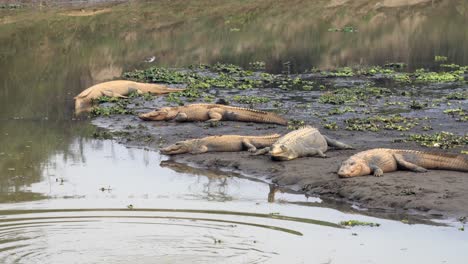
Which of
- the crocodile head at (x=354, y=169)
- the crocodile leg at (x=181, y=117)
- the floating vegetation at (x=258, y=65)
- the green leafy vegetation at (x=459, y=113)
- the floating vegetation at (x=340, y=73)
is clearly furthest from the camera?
the floating vegetation at (x=258, y=65)

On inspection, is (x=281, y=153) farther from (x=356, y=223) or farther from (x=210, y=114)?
(x=210, y=114)

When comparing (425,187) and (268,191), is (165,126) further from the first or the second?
(425,187)

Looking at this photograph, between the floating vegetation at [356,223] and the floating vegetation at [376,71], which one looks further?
the floating vegetation at [376,71]

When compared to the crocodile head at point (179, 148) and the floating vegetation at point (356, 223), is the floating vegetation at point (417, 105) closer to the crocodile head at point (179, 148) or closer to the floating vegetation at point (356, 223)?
the crocodile head at point (179, 148)

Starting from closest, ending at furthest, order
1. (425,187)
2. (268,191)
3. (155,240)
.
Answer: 1. (155,240)
2. (425,187)
3. (268,191)

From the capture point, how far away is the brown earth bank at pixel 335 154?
12.1 meters

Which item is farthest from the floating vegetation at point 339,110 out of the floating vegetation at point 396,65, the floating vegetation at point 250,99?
the floating vegetation at point 396,65

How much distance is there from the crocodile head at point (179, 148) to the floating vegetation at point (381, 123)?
301cm

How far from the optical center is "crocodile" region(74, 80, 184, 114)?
2231 centimetres

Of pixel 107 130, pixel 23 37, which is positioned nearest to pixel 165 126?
pixel 107 130

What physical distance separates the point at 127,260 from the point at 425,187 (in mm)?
4421

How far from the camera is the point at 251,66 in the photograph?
26.6 m

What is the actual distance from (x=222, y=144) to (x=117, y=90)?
7.41 meters

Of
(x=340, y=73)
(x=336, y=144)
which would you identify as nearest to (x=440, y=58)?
(x=340, y=73)
